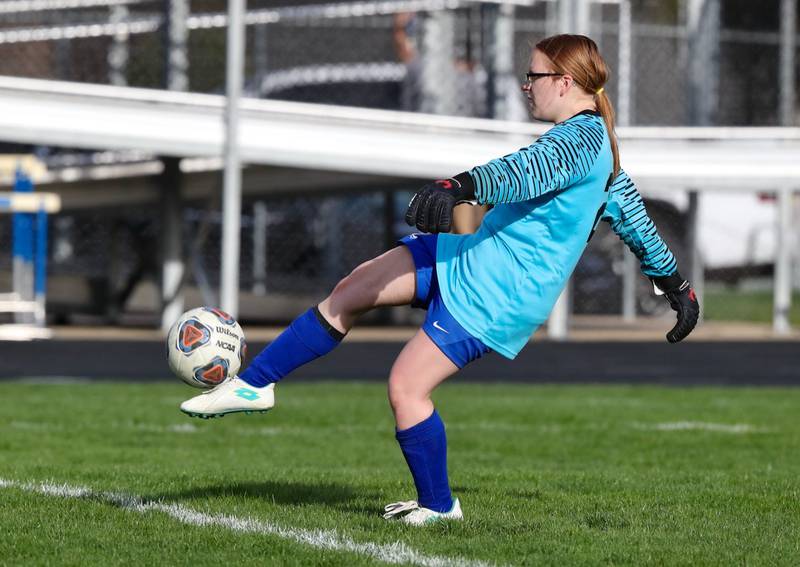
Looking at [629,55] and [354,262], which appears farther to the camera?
[354,262]

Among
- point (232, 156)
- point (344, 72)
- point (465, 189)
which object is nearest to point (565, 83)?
point (465, 189)

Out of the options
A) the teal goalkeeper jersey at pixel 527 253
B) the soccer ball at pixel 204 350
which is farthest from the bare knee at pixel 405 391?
the soccer ball at pixel 204 350

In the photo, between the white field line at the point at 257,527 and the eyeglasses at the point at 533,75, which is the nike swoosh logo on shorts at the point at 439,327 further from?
the eyeglasses at the point at 533,75

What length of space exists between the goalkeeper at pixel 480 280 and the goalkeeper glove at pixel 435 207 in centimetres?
36

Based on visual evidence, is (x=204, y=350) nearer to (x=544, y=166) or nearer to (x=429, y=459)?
(x=429, y=459)

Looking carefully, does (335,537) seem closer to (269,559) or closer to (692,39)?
Result: (269,559)

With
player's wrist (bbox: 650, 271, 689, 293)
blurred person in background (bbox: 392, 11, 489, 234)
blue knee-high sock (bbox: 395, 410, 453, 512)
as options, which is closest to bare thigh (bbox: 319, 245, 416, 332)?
blue knee-high sock (bbox: 395, 410, 453, 512)

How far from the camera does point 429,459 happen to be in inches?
198

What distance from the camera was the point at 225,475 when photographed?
656 cm

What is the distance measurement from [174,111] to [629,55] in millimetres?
5672

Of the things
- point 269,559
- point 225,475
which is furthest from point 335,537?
point 225,475

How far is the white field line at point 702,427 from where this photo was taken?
9.42 m

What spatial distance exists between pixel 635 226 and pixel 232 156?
11362 mm

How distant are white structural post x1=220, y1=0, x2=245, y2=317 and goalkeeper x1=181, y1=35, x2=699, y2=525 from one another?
1120 centimetres
